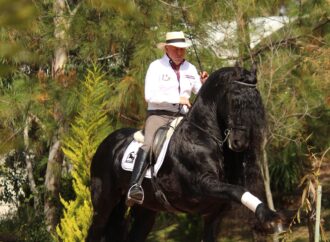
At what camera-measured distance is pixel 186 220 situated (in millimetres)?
11953

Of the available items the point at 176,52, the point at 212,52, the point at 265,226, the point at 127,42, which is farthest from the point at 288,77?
the point at 265,226

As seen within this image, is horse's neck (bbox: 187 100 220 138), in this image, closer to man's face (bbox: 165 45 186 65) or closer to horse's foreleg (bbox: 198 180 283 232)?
horse's foreleg (bbox: 198 180 283 232)

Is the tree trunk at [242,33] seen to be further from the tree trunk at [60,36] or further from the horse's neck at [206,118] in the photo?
the horse's neck at [206,118]

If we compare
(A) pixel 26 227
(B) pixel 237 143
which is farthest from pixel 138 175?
(A) pixel 26 227

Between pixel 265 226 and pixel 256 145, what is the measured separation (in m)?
0.81

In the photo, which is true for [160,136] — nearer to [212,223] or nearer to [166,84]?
[166,84]

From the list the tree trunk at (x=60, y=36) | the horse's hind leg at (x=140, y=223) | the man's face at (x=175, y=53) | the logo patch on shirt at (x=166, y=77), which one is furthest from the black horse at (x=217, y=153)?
the tree trunk at (x=60, y=36)

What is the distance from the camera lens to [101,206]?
689 centimetres

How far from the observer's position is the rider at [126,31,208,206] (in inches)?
232

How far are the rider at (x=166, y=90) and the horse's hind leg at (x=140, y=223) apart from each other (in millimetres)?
728

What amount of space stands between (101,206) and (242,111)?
228 cm

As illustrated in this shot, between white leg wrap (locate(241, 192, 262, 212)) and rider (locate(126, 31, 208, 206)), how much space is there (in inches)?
51.1

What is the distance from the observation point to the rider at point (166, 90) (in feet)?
19.3

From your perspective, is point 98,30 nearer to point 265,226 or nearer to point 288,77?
point 288,77
